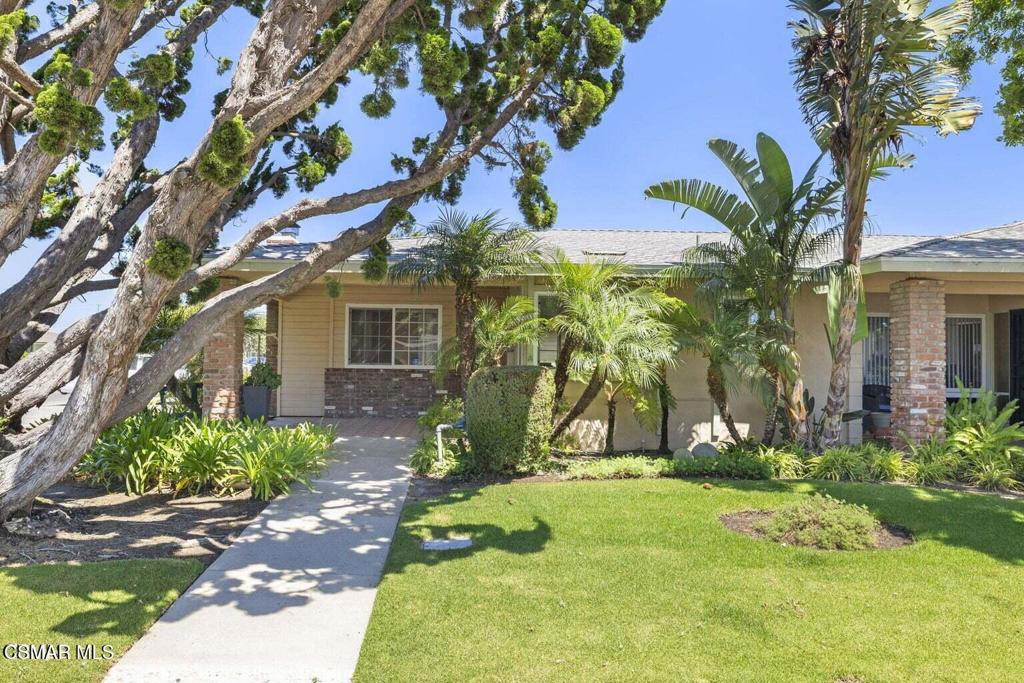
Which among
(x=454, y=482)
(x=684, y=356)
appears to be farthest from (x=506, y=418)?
(x=684, y=356)

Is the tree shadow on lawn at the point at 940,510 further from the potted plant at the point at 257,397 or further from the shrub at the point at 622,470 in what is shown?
the potted plant at the point at 257,397

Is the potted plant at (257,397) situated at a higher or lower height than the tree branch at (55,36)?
lower

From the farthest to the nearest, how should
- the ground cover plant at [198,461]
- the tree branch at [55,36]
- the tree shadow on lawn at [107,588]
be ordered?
the ground cover plant at [198,461]
the tree branch at [55,36]
the tree shadow on lawn at [107,588]

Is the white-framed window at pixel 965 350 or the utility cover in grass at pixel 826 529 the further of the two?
the white-framed window at pixel 965 350

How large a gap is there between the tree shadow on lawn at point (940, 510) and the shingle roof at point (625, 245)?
3.83 meters

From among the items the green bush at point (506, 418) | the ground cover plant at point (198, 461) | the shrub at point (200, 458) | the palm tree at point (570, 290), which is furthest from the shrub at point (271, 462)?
the palm tree at point (570, 290)

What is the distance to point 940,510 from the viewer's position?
6664mm

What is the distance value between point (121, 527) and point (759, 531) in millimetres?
6037

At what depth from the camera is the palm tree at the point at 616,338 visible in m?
8.61

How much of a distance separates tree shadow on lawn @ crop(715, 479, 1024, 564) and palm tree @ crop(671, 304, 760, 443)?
161 cm

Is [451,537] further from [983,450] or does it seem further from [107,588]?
[983,450]

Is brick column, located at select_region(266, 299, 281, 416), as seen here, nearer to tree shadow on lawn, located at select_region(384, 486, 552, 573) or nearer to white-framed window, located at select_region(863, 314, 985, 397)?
tree shadow on lawn, located at select_region(384, 486, 552, 573)

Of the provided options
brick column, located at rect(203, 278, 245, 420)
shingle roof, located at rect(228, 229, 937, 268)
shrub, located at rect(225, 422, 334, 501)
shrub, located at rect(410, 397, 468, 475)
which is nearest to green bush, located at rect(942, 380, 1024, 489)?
shingle roof, located at rect(228, 229, 937, 268)

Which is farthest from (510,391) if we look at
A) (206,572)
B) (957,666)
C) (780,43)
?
(780,43)
